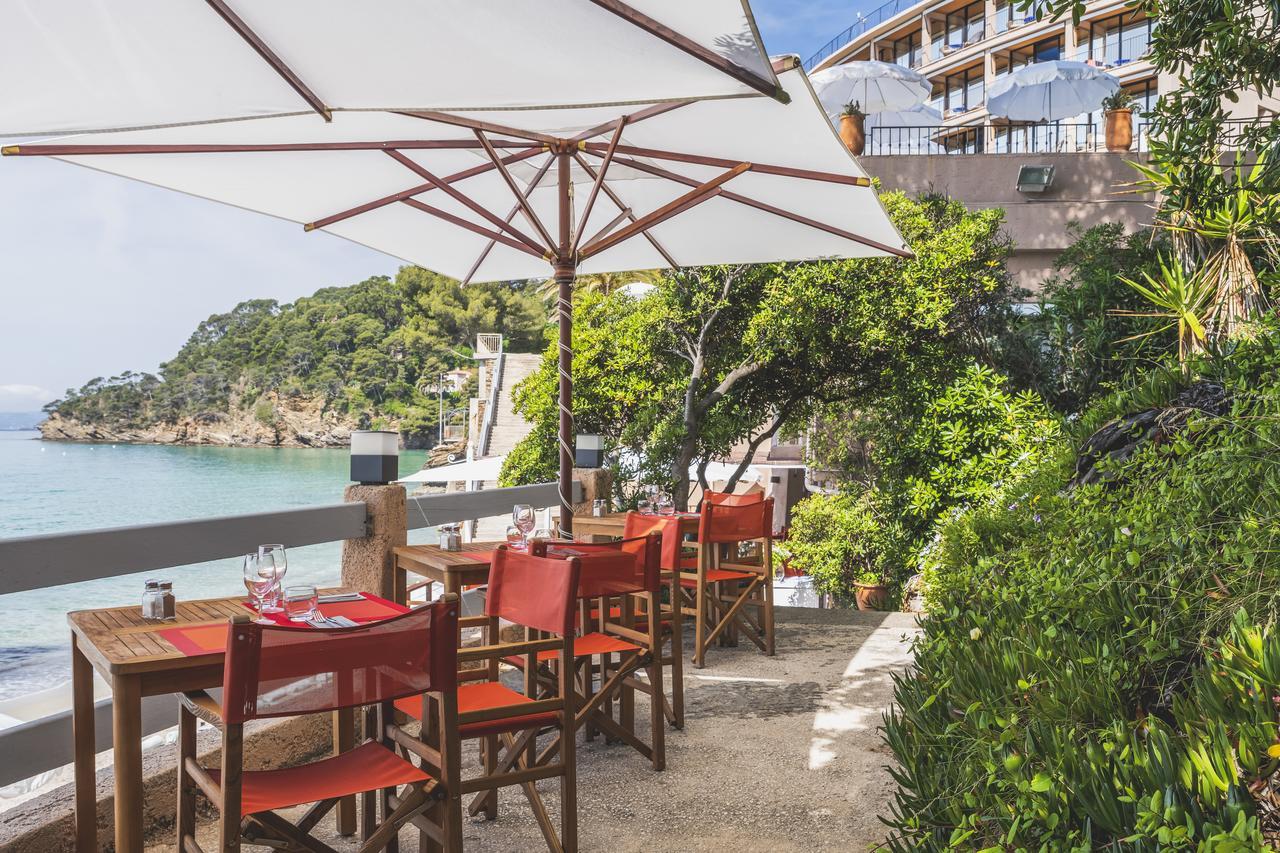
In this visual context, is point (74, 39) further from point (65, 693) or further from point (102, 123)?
point (65, 693)

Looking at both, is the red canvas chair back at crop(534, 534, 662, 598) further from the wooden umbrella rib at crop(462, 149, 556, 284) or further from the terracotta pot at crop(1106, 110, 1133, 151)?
the terracotta pot at crop(1106, 110, 1133, 151)

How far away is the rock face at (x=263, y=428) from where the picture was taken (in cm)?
5184

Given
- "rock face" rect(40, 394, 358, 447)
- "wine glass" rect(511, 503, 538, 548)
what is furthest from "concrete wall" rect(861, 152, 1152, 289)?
"rock face" rect(40, 394, 358, 447)

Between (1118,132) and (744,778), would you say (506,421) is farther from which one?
(744,778)

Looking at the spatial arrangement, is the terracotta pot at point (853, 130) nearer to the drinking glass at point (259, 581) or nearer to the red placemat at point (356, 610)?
the red placemat at point (356, 610)

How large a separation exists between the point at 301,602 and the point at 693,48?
1.75m

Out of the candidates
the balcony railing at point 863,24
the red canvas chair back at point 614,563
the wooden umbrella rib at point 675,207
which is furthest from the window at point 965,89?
the red canvas chair back at point 614,563

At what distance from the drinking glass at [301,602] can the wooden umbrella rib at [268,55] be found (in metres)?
1.30

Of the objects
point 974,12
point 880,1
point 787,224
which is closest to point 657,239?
point 787,224

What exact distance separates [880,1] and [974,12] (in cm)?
421

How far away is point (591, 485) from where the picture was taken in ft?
20.2

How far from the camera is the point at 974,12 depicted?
105ft

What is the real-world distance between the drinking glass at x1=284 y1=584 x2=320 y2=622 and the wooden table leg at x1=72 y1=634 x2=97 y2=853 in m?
0.55

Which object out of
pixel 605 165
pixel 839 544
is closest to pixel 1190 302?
pixel 605 165
